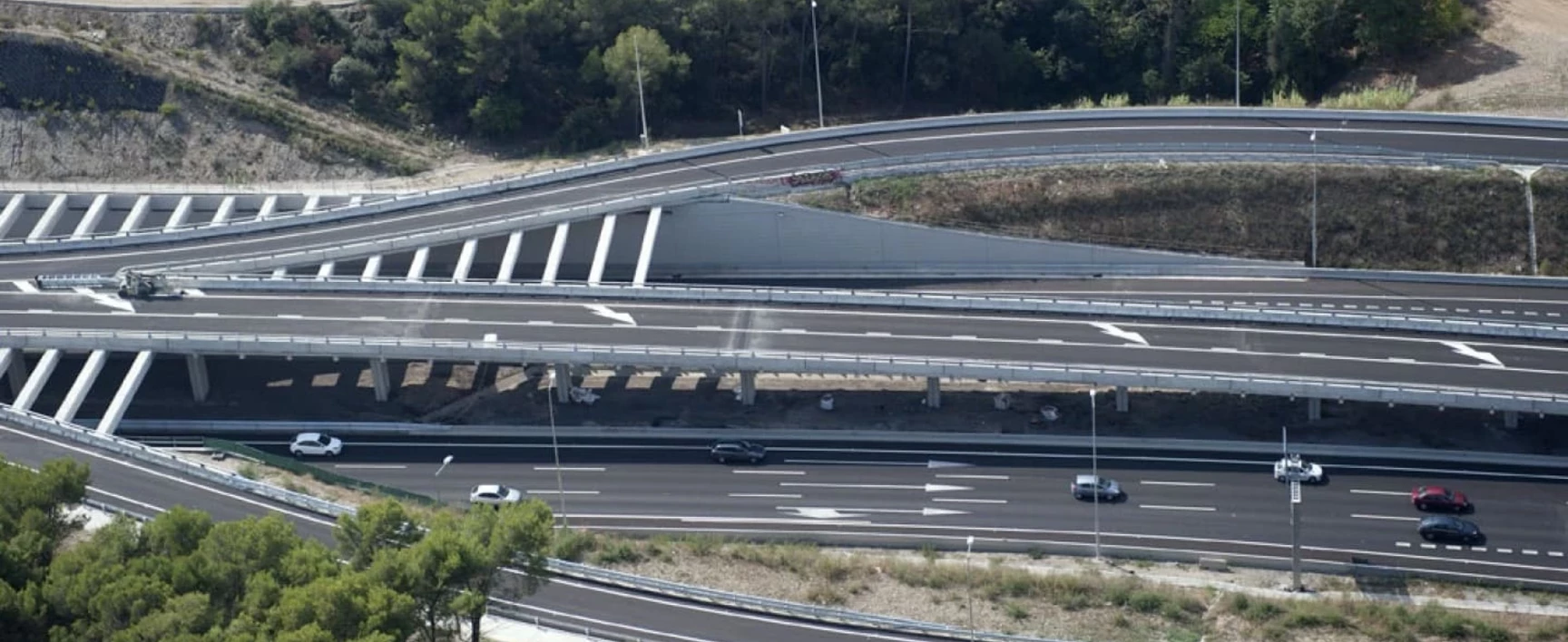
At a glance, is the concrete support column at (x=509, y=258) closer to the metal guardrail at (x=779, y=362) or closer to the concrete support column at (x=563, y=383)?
the concrete support column at (x=563, y=383)

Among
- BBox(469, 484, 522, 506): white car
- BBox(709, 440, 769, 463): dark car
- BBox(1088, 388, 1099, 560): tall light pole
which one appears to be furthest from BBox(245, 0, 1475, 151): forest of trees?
BBox(469, 484, 522, 506): white car

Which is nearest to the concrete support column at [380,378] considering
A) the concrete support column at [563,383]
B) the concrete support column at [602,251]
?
the concrete support column at [563,383]

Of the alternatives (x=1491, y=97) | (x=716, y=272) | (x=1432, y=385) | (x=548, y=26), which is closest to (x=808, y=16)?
(x=548, y=26)

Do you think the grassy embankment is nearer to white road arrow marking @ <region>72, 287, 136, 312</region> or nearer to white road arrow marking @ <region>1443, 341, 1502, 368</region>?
white road arrow marking @ <region>1443, 341, 1502, 368</region>

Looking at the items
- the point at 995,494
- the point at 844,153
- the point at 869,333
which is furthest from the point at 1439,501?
the point at 844,153

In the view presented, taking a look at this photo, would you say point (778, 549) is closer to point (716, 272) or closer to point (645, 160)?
point (716, 272)

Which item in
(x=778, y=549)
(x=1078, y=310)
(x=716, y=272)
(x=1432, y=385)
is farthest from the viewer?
(x=716, y=272)
